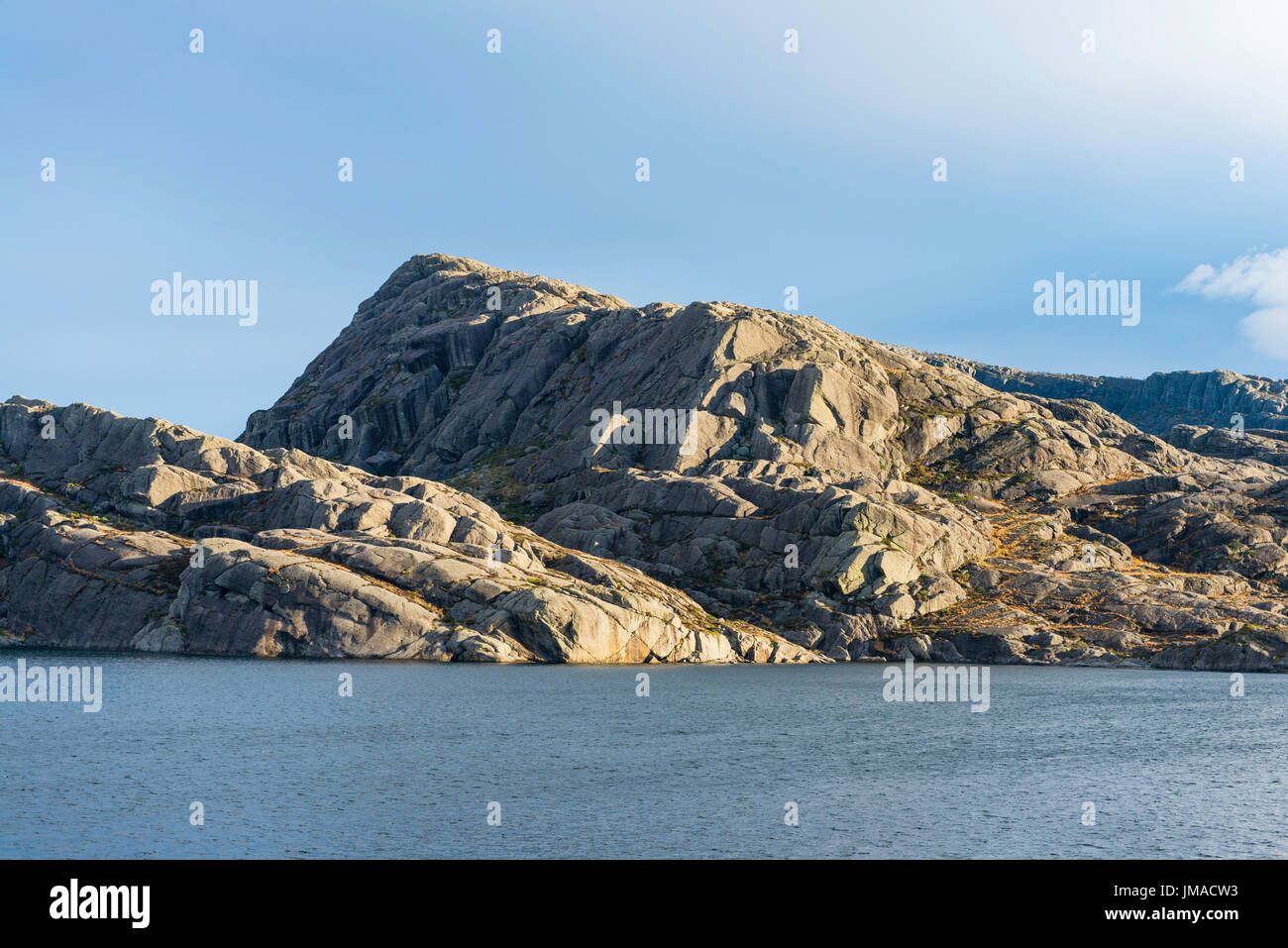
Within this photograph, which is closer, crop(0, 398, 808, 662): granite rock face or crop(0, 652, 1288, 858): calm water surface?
crop(0, 652, 1288, 858): calm water surface

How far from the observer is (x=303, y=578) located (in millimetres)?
152875

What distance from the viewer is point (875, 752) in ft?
288

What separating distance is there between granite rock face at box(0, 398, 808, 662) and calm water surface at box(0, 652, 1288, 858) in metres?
22.3

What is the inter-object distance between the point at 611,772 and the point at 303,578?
9074cm

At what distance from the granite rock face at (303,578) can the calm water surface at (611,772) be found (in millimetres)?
22324

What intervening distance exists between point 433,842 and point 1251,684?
138557mm

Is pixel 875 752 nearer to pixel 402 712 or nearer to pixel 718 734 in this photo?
pixel 718 734

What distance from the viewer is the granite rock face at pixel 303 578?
152250 mm

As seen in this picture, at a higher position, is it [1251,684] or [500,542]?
[500,542]

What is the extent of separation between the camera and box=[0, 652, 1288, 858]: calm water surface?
56375mm

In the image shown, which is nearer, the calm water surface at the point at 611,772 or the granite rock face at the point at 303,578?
the calm water surface at the point at 611,772

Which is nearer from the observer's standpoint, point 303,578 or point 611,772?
point 611,772

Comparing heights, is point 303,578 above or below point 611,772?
above
